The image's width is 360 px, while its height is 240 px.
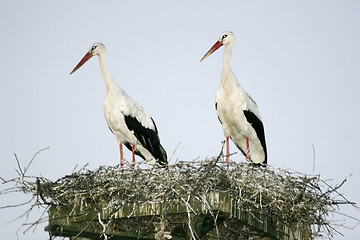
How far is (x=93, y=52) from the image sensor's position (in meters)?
7.69

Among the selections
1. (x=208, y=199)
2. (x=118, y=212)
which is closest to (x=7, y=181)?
(x=118, y=212)

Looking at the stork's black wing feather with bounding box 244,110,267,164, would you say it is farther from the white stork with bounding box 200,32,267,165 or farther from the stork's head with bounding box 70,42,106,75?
the stork's head with bounding box 70,42,106,75

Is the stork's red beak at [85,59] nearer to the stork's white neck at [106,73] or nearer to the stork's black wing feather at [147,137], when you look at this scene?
the stork's white neck at [106,73]

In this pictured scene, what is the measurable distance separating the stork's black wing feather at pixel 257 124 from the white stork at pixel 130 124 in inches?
45.2

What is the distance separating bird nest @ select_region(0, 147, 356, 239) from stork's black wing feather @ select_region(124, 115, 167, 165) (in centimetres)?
207

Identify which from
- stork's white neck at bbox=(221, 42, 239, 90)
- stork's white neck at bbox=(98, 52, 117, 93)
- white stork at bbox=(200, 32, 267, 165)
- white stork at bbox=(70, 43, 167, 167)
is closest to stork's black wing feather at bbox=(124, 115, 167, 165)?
white stork at bbox=(70, 43, 167, 167)

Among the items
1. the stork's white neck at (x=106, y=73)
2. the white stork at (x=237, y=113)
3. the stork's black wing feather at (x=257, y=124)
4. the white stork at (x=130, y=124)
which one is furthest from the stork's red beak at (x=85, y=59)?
the stork's black wing feather at (x=257, y=124)

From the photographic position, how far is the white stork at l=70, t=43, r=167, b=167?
6961 millimetres

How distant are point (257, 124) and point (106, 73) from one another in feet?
6.60

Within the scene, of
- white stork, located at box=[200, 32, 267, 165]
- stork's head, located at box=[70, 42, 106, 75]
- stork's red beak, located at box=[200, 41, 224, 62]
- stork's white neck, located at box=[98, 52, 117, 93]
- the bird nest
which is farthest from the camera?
stork's head, located at box=[70, 42, 106, 75]

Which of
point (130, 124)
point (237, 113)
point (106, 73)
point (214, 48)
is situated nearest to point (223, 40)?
point (214, 48)

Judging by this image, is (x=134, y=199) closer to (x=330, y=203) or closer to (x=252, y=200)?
(x=252, y=200)

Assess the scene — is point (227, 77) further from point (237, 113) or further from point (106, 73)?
point (106, 73)

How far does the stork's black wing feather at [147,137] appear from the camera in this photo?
6.98 metres
